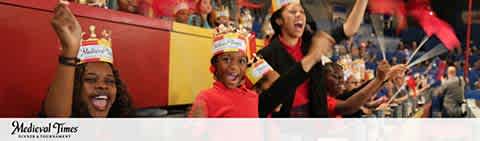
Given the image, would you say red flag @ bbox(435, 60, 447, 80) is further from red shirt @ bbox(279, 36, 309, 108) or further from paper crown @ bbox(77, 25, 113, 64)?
paper crown @ bbox(77, 25, 113, 64)

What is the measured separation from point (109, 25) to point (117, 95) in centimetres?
26

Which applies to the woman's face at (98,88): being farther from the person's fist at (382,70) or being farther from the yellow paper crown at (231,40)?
the person's fist at (382,70)

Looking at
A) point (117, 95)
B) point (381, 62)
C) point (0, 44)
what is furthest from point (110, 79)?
point (381, 62)

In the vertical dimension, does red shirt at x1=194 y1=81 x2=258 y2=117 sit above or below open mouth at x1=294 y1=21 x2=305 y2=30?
below

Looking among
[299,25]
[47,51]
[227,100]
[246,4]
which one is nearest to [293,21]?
[299,25]

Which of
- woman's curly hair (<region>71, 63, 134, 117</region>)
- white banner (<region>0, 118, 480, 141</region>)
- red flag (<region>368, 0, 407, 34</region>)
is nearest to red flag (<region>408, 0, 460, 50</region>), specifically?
red flag (<region>368, 0, 407, 34</region>)

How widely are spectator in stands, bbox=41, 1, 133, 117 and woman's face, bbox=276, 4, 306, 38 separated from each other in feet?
2.28

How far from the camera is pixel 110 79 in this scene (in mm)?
1910

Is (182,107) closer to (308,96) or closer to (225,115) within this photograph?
(225,115)

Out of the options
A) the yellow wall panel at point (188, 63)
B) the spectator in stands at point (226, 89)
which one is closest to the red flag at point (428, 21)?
the spectator in stands at point (226, 89)

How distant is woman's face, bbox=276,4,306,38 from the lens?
211cm

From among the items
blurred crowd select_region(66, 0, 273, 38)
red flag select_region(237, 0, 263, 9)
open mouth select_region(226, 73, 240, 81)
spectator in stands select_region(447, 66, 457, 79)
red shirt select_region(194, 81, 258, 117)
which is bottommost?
red shirt select_region(194, 81, 258, 117)

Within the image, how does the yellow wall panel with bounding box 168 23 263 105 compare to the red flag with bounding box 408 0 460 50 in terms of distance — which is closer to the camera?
the yellow wall panel with bounding box 168 23 263 105

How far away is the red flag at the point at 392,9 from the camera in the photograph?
2.21 m
